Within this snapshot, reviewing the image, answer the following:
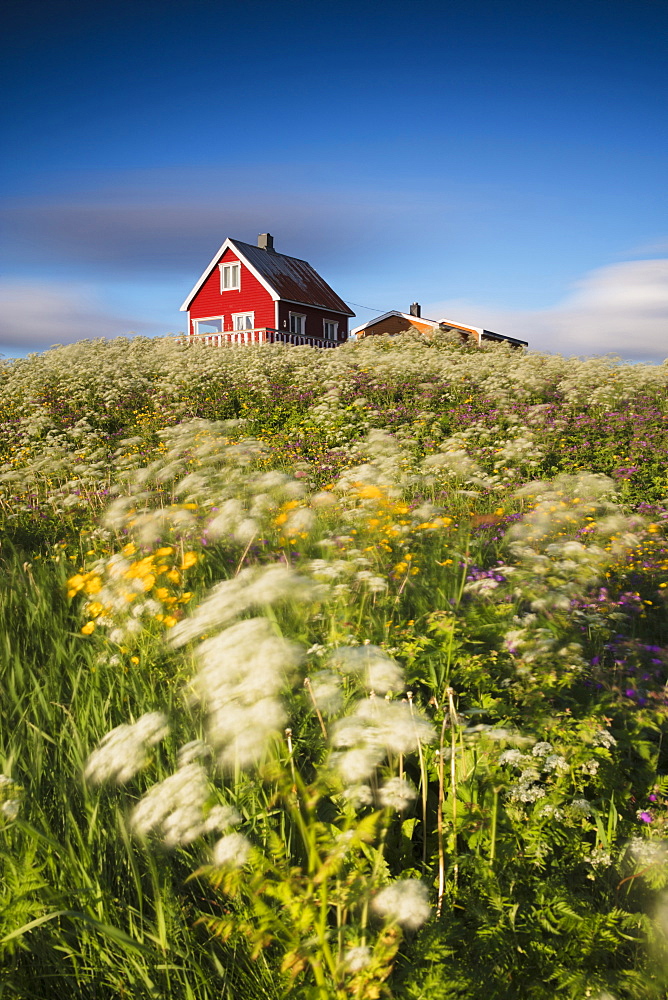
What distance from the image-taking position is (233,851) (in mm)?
1404

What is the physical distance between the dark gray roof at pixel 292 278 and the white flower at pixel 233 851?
98.9 ft

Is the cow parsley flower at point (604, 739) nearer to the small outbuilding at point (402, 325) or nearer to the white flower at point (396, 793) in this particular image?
the white flower at point (396, 793)

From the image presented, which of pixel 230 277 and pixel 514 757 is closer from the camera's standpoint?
pixel 514 757

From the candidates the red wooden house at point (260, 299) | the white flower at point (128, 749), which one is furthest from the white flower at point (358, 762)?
the red wooden house at point (260, 299)

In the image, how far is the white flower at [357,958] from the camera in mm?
1307

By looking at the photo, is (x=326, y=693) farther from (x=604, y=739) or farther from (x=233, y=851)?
(x=604, y=739)

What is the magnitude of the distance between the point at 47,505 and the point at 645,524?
5.58 metres

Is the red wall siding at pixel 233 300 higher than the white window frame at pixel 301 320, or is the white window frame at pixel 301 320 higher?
the red wall siding at pixel 233 300

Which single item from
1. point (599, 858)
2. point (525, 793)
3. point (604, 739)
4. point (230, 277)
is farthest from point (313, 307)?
point (599, 858)

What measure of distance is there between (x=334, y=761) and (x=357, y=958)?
0.42 m

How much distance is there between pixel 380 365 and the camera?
13.6 meters

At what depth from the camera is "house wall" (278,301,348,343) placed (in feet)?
99.2

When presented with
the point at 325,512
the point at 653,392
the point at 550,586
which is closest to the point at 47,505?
the point at 325,512

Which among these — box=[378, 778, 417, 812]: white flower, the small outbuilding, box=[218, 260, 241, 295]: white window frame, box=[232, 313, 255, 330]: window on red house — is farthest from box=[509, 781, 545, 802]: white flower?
the small outbuilding
